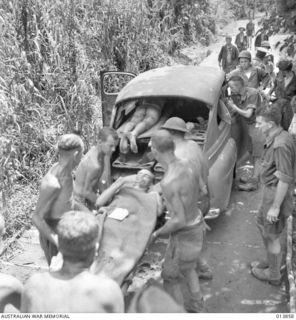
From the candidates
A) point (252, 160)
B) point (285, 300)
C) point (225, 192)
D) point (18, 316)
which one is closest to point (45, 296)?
point (18, 316)

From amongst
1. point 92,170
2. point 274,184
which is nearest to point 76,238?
point 92,170

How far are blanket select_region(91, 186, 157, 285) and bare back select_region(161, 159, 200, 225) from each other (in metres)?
0.48

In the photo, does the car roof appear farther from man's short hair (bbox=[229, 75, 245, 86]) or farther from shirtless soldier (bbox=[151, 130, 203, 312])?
shirtless soldier (bbox=[151, 130, 203, 312])

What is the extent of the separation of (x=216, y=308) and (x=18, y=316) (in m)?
2.68

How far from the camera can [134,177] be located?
5.22m

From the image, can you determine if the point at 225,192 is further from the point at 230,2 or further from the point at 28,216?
the point at 230,2

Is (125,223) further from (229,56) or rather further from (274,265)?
(229,56)

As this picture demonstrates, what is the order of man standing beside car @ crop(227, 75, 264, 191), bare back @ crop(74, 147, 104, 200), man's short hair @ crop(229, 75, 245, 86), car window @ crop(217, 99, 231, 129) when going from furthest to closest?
man's short hair @ crop(229, 75, 245, 86), man standing beside car @ crop(227, 75, 264, 191), car window @ crop(217, 99, 231, 129), bare back @ crop(74, 147, 104, 200)

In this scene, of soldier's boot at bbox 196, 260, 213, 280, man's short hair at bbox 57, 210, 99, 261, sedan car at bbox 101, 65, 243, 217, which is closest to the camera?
man's short hair at bbox 57, 210, 99, 261

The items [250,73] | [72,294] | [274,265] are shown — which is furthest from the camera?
[250,73]

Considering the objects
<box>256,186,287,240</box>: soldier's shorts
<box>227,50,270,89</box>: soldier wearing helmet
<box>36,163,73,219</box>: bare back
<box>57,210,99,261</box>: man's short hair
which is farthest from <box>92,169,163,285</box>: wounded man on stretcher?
<box>227,50,270,89</box>: soldier wearing helmet

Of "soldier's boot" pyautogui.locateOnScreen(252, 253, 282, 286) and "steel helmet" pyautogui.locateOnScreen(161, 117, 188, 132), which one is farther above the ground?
"steel helmet" pyautogui.locateOnScreen(161, 117, 188, 132)

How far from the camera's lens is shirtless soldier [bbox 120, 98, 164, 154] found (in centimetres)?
659

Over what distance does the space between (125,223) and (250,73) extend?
17.7ft
